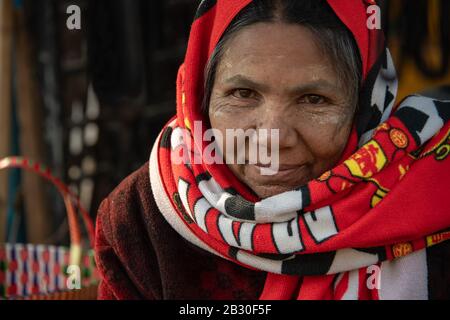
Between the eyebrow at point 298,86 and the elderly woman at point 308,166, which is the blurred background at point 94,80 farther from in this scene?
the eyebrow at point 298,86

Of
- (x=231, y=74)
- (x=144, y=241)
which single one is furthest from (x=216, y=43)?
(x=144, y=241)

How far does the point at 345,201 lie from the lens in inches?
65.8

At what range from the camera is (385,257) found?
169cm

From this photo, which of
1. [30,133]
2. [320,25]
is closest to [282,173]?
[320,25]

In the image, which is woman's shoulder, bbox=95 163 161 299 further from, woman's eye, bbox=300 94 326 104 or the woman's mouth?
woman's eye, bbox=300 94 326 104

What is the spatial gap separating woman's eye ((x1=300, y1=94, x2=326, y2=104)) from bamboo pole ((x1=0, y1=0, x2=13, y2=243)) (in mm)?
2220

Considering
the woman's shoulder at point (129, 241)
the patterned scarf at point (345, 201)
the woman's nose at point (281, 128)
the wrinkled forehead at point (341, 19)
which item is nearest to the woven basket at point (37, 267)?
the woman's shoulder at point (129, 241)

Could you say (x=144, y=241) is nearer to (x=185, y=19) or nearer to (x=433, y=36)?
(x=185, y=19)

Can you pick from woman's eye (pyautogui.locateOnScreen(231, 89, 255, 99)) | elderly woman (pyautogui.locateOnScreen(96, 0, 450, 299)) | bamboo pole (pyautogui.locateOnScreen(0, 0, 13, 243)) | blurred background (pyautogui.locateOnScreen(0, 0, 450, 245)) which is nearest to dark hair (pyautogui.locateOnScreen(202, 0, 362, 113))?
elderly woman (pyautogui.locateOnScreen(96, 0, 450, 299))

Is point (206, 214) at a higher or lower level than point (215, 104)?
lower

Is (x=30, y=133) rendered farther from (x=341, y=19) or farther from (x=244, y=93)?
(x=341, y=19)

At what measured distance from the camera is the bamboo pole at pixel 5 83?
3.50 meters

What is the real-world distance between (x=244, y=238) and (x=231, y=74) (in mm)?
412
